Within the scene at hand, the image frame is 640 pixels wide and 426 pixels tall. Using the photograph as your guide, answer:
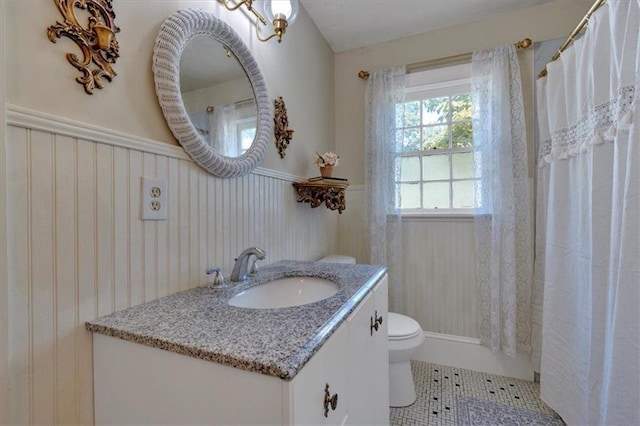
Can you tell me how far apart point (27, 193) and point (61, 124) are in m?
0.17

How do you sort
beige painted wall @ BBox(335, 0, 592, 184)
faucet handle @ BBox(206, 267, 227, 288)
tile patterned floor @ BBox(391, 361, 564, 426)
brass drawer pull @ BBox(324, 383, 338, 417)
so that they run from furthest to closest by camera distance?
beige painted wall @ BBox(335, 0, 592, 184) → tile patterned floor @ BBox(391, 361, 564, 426) → faucet handle @ BBox(206, 267, 227, 288) → brass drawer pull @ BBox(324, 383, 338, 417)

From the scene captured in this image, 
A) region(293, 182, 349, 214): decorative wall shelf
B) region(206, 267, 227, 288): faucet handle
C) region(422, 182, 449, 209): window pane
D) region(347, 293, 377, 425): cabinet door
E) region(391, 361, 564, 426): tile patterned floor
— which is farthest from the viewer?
region(422, 182, 449, 209): window pane

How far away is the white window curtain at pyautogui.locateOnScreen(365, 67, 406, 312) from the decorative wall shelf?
0.42 meters

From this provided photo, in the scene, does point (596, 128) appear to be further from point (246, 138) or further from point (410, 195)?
point (246, 138)

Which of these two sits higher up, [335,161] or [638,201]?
[335,161]

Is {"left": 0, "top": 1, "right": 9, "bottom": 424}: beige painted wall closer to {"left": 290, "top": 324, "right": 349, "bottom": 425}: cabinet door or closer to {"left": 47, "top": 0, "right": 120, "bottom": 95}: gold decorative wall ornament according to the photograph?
{"left": 47, "top": 0, "right": 120, "bottom": 95}: gold decorative wall ornament

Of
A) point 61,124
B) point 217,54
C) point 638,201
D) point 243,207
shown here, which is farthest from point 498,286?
point 61,124

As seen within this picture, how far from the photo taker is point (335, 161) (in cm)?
178

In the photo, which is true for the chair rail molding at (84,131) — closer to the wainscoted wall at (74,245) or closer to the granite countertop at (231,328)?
the wainscoted wall at (74,245)

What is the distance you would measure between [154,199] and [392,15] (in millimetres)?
1922

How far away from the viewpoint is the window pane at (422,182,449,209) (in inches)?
82.1

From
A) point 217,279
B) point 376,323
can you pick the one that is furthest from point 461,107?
point 217,279

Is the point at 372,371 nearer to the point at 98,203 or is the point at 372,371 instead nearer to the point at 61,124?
the point at 98,203

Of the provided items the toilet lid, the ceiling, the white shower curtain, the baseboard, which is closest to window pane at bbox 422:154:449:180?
the white shower curtain
